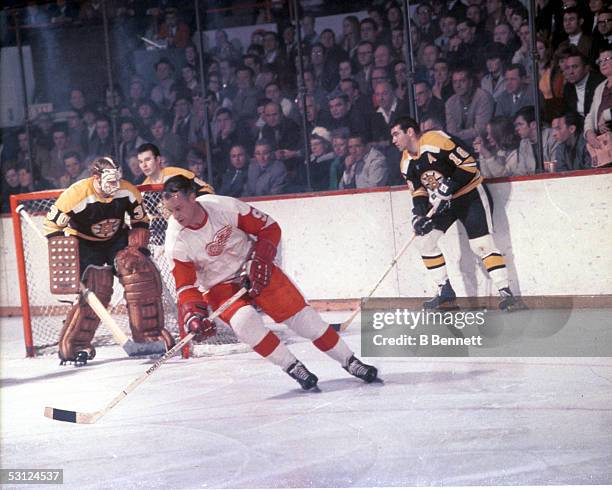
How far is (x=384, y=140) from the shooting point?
3.76 m

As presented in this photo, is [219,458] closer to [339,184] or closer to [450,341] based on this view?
[450,341]

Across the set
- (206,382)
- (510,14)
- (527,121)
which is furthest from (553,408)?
(510,14)

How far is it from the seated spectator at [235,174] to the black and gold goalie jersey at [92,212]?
1.22 feet

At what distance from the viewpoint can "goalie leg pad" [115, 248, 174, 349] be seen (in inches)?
136

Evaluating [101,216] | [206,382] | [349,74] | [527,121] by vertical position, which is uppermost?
[349,74]

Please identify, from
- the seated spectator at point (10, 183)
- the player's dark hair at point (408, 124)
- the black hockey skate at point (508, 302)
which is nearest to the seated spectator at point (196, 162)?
the seated spectator at point (10, 183)

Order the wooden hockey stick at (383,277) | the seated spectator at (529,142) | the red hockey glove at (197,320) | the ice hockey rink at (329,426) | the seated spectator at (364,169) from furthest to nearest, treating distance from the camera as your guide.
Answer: the seated spectator at (364,169)
the seated spectator at (529,142)
the wooden hockey stick at (383,277)
the red hockey glove at (197,320)
the ice hockey rink at (329,426)

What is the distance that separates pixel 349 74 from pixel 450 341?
1351 millimetres

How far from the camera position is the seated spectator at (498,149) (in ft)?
11.8

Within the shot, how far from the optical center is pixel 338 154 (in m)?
3.81

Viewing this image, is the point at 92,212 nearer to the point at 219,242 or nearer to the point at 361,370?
the point at 219,242

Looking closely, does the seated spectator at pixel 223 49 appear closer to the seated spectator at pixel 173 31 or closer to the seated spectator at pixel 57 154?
the seated spectator at pixel 173 31

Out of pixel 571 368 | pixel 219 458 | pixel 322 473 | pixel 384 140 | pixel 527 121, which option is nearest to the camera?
pixel 322 473

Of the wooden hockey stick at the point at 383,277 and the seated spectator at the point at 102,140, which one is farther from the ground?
the seated spectator at the point at 102,140
